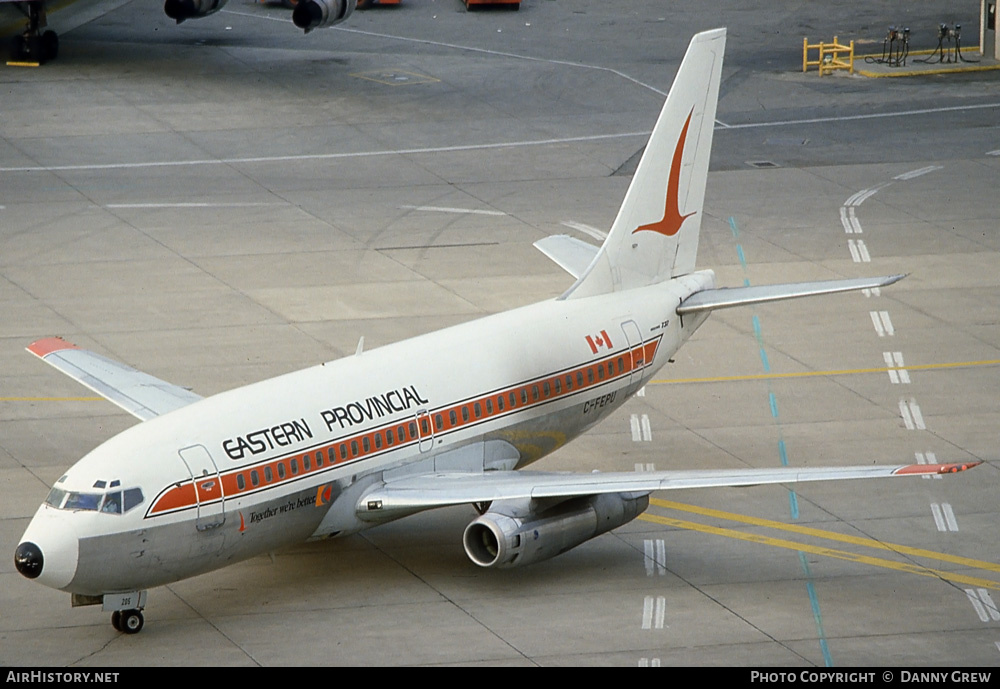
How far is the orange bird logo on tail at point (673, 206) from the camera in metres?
32.0

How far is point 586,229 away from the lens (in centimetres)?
4712

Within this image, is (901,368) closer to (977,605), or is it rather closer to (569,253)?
(569,253)

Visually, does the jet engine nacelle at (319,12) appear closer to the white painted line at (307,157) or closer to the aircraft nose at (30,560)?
the white painted line at (307,157)

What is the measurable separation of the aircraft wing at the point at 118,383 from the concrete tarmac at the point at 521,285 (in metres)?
2.42

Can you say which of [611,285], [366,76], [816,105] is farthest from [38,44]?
[611,285]

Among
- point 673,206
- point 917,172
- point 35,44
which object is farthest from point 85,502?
point 35,44

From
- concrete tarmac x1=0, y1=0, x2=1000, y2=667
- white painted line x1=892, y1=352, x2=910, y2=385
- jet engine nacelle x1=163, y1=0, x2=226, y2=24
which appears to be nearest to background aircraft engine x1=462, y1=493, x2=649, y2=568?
concrete tarmac x1=0, y1=0, x2=1000, y2=667

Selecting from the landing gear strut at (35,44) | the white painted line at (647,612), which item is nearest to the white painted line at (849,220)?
the white painted line at (647,612)

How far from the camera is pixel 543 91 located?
63.7 metres

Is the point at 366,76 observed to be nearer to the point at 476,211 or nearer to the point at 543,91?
the point at 543,91

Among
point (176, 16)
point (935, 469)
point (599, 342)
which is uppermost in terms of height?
point (176, 16)

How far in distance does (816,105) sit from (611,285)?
→ 32.7 m

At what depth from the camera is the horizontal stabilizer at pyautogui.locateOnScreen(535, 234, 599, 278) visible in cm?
3369

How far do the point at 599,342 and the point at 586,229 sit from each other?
17016mm
